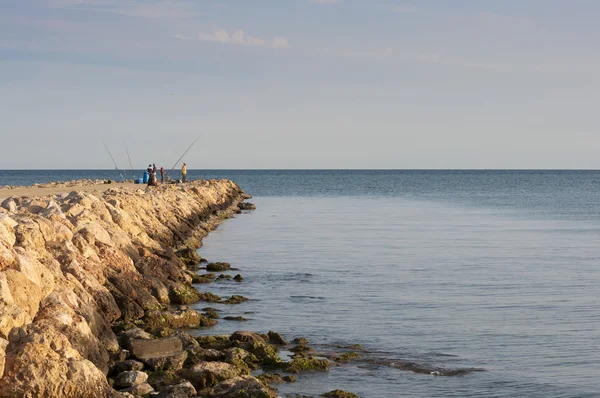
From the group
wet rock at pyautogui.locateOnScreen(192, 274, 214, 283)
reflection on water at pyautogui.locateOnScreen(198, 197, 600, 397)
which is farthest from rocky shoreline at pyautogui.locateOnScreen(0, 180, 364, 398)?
wet rock at pyautogui.locateOnScreen(192, 274, 214, 283)

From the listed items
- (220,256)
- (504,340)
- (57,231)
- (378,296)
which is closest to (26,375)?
(57,231)

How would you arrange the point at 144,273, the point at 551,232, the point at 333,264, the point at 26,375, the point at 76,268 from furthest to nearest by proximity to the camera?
1. the point at 551,232
2. the point at 333,264
3. the point at 144,273
4. the point at 76,268
5. the point at 26,375

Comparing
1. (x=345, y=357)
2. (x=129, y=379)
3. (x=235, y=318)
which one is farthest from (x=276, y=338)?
(x=129, y=379)

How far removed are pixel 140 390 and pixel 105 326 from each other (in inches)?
80.5

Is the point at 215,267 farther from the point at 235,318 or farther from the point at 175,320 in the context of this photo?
the point at 175,320

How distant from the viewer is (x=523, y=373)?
10195 mm

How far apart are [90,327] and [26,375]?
7.97 ft

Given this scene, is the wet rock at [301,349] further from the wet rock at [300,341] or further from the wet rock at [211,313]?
the wet rock at [211,313]

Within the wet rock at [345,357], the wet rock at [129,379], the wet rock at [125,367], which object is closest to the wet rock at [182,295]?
the wet rock at [345,357]

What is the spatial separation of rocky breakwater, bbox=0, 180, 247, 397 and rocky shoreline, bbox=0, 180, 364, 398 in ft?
0.05

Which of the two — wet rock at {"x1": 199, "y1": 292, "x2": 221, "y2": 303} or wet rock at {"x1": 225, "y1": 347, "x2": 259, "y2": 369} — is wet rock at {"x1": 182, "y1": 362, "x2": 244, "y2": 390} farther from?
wet rock at {"x1": 199, "y1": 292, "x2": 221, "y2": 303}

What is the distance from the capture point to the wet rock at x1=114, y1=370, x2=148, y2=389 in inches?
352

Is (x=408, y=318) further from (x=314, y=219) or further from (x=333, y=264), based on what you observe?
(x=314, y=219)

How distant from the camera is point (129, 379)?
29.6 ft
